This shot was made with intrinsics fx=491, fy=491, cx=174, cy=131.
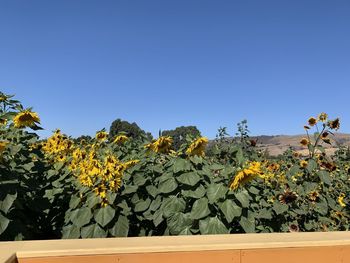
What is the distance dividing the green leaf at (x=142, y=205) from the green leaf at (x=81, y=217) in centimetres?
43

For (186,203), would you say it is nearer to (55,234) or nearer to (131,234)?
(131,234)

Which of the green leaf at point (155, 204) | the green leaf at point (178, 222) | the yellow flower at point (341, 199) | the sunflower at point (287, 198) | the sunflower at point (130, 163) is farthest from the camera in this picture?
the yellow flower at point (341, 199)

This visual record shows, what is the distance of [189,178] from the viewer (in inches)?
146

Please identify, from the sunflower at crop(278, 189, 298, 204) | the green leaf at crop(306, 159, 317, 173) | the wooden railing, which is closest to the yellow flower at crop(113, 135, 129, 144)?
the sunflower at crop(278, 189, 298, 204)

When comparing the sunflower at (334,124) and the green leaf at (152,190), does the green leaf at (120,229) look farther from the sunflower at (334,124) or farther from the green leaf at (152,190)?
the sunflower at (334,124)

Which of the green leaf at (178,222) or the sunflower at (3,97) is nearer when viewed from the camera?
the green leaf at (178,222)

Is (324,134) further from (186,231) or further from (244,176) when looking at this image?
(186,231)

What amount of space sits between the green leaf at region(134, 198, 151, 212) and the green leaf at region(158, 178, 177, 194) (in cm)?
22

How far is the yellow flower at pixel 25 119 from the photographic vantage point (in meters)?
4.30

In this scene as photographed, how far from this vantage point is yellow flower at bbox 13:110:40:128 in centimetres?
430

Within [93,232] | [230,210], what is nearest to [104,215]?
[93,232]

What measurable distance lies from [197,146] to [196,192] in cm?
37

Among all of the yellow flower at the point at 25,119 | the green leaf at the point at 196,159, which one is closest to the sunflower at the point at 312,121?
the green leaf at the point at 196,159

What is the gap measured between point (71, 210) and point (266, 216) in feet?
5.29
